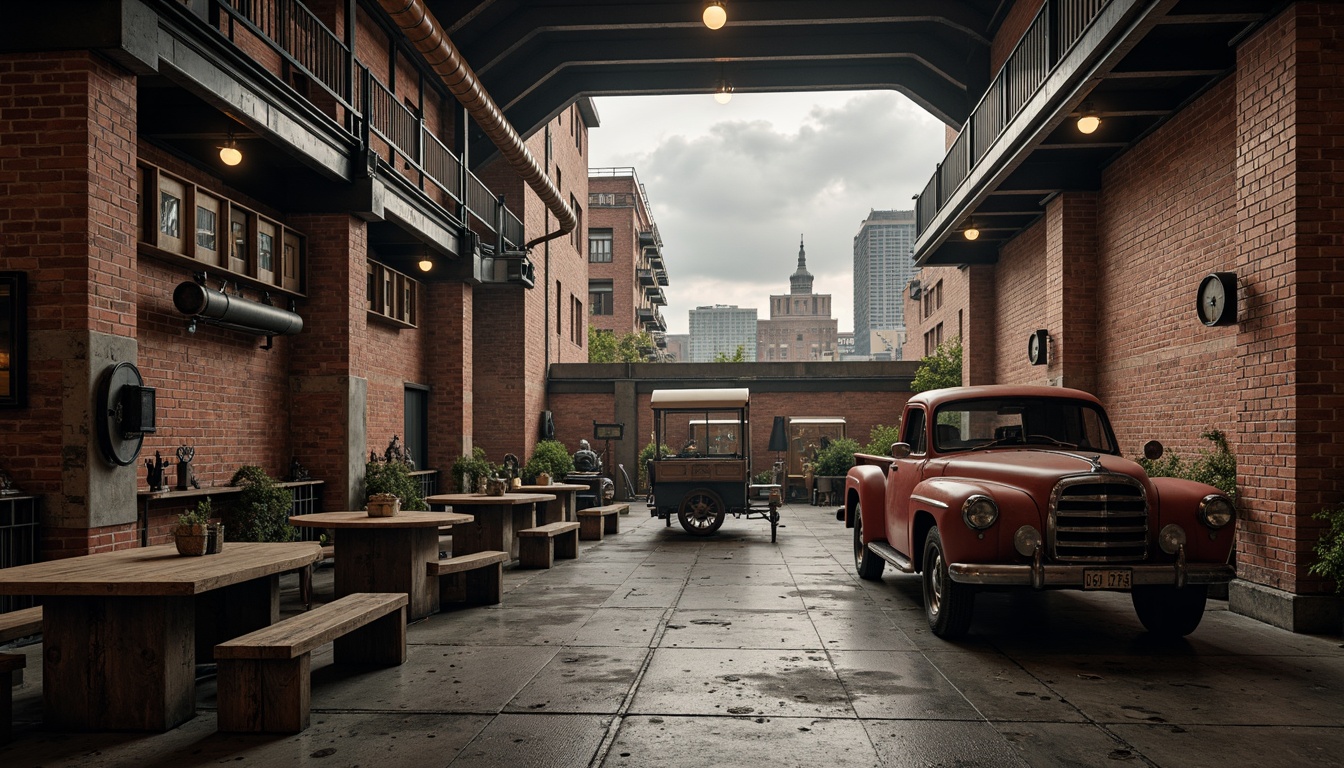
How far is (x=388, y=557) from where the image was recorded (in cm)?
778

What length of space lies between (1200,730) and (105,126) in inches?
333

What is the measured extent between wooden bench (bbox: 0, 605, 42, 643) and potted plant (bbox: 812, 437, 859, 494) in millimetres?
18757

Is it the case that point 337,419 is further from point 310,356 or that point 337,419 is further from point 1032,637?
point 1032,637

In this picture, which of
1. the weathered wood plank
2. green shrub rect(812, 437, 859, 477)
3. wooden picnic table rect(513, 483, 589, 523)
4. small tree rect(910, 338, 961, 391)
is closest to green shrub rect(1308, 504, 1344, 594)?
the weathered wood plank

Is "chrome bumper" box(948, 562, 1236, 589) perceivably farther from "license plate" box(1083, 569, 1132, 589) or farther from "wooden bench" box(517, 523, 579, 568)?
"wooden bench" box(517, 523, 579, 568)

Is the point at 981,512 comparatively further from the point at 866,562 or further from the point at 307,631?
the point at 307,631

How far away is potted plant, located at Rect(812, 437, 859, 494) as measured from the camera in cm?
2253

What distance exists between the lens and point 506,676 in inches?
229

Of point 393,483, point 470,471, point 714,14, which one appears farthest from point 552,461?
point 714,14

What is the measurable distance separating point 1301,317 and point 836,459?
15.8 metres

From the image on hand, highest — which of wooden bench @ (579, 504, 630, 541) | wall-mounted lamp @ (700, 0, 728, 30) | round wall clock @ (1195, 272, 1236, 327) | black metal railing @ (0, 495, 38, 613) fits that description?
wall-mounted lamp @ (700, 0, 728, 30)

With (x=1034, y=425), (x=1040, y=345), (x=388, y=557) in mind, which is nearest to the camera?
(x=388, y=557)

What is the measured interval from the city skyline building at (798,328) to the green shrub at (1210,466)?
458 ft

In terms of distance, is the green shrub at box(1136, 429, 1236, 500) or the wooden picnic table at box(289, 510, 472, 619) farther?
the green shrub at box(1136, 429, 1236, 500)
